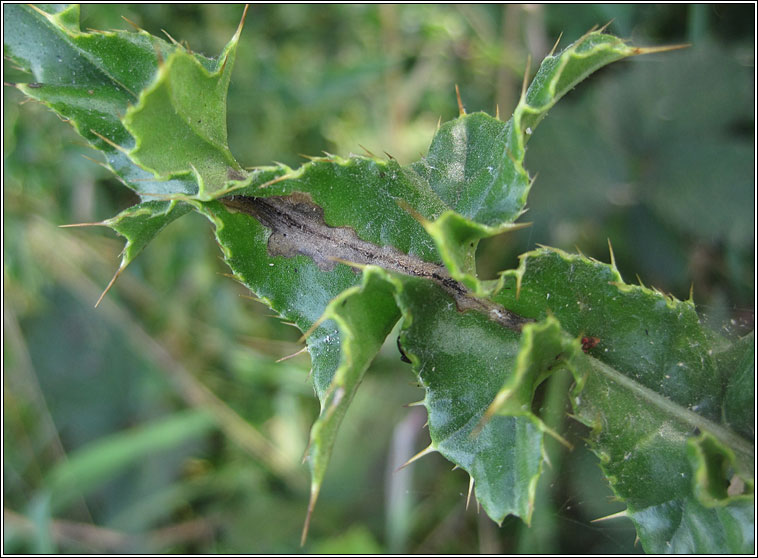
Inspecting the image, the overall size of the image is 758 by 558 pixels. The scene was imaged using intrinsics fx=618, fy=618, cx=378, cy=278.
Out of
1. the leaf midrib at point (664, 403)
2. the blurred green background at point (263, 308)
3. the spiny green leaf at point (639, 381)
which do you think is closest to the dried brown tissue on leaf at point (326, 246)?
the spiny green leaf at point (639, 381)

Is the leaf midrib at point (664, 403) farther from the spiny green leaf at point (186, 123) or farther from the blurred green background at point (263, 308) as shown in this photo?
the spiny green leaf at point (186, 123)

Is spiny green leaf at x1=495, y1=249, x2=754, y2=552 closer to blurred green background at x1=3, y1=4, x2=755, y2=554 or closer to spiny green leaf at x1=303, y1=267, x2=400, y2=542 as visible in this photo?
spiny green leaf at x1=303, y1=267, x2=400, y2=542

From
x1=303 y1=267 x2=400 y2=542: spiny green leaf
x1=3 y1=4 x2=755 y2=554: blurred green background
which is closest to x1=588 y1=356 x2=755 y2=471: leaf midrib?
x1=303 y1=267 x2=400 y2=542: spiny green leaf

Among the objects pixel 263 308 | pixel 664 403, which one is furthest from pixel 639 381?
pixel 263 308

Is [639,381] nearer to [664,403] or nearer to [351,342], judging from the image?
[664,403]

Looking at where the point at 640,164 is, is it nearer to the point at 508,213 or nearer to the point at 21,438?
the point at 508,213

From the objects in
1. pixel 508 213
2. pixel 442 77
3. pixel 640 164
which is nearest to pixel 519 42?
pixel 442 77
